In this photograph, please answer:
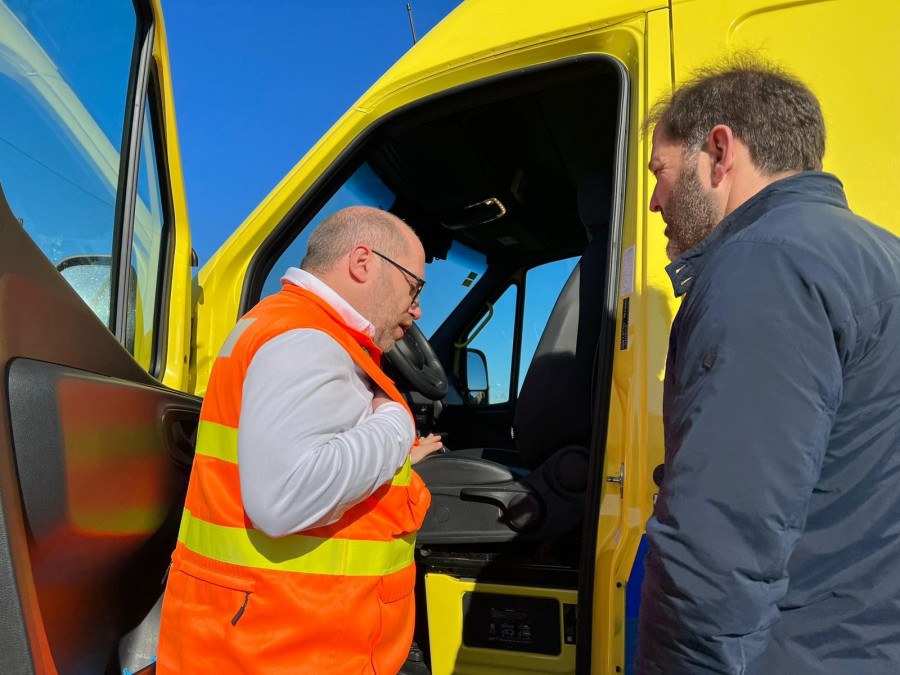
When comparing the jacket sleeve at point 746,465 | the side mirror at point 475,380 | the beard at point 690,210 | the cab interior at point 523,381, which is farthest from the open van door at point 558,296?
the side mirror at point 475,380

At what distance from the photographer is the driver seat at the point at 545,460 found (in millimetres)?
1828

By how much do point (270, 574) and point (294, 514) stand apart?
147 millimetres

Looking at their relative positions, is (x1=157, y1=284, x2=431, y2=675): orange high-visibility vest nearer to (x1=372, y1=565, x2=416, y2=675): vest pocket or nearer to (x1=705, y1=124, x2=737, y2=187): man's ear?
(x1=372, y1=565, x2=416, y2=675): vest pocket

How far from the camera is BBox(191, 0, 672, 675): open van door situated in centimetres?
141

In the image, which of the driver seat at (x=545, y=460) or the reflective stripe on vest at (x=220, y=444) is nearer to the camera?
the reflective stripe on vest at (x=220, y=444)

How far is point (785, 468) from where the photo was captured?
2.28ft

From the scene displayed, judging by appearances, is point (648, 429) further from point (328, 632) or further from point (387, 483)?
point (328, 632)

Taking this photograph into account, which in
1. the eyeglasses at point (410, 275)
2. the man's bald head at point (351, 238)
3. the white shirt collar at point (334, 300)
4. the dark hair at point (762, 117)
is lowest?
the white shirt collar at point (334, 300)

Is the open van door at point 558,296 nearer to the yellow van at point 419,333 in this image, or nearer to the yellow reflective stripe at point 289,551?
the yellow van at point 419,333

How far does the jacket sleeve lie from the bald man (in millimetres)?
576

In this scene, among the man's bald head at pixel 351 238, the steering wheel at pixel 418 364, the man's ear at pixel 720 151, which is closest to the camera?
the man's ear at pixel 720 151

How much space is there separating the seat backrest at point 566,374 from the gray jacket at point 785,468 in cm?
111

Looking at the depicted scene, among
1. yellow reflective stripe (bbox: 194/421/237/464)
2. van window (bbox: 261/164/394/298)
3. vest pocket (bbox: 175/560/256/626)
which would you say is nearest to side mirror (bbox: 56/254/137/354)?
yellow reflective stripe (bbox: 194/421/237/464)

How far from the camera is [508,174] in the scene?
301cm
